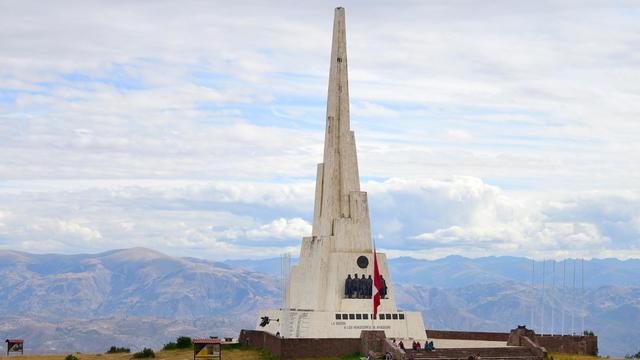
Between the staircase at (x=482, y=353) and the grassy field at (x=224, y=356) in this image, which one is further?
the grassy field at (x=224, y=356)

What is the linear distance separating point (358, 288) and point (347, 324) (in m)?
2.93

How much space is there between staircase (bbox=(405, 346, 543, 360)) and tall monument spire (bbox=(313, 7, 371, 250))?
1506 centimetres

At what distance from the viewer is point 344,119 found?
2965 inches

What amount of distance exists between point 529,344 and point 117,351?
26.5 m

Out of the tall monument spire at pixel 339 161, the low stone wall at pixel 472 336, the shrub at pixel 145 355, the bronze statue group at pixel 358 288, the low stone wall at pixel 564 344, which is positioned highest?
the tall monument spire at pixel 339 161

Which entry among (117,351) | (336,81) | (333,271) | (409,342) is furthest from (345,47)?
(117,351)

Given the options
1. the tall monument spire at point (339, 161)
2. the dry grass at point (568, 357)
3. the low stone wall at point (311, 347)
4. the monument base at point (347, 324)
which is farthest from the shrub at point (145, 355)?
the dry grass at point (568, 357)

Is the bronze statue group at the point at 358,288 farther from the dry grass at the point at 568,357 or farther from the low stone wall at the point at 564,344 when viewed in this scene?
the dry grass at the point at 568,357

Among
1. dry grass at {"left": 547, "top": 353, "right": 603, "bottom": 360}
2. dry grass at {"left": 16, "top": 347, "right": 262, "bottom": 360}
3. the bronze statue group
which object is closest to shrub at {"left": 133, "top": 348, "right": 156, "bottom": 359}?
dry grass at {"left": 16, "top": 347, "right": 262, "bottom": 360}

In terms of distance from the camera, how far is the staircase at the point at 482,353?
58.7m

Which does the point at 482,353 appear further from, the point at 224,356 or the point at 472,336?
the point at 224,356

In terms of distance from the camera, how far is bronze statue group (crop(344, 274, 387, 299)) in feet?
237

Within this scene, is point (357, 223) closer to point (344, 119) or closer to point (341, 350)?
point (344, 119)

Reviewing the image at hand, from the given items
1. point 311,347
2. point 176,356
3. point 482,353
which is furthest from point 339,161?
point 482,353
